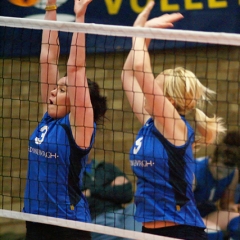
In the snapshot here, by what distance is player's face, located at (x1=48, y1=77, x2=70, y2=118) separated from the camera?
4199 millimetres

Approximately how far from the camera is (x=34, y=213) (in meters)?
4.28

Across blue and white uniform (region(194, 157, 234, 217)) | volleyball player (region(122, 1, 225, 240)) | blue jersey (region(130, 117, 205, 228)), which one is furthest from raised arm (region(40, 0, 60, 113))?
blue and white uniform (region(194, 157, 234, 217))

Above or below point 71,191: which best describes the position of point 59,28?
above

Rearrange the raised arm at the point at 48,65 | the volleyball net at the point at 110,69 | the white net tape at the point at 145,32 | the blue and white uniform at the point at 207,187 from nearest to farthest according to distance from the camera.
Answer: the white net tape at the point at 145,32 → the raised arm at the point at 48,65 → the blue and white uniform at the point at 207,187 → the volleyball net at the point at 110,69

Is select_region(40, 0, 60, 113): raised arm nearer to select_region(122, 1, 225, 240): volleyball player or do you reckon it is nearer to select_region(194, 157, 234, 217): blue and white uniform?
select_region(122, 1, 225, 240): volleyball player

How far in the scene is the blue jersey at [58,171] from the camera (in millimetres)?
4102

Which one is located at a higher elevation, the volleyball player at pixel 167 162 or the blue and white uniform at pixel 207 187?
the volleyball player at pixel 167 162

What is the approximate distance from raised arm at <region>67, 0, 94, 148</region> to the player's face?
0.57ft

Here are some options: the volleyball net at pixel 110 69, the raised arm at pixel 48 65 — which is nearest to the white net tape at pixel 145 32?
the raised arm at pixel 48 65

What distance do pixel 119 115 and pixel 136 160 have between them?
2.33m

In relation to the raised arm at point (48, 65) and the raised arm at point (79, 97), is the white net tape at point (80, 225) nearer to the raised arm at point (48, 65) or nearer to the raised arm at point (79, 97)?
the raised arm at point (79, 97)

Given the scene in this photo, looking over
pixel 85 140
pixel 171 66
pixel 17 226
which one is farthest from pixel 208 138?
pixel 17 226

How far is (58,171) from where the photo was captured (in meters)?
4.14

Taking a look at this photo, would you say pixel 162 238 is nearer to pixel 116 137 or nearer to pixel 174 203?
pixel 174 203
